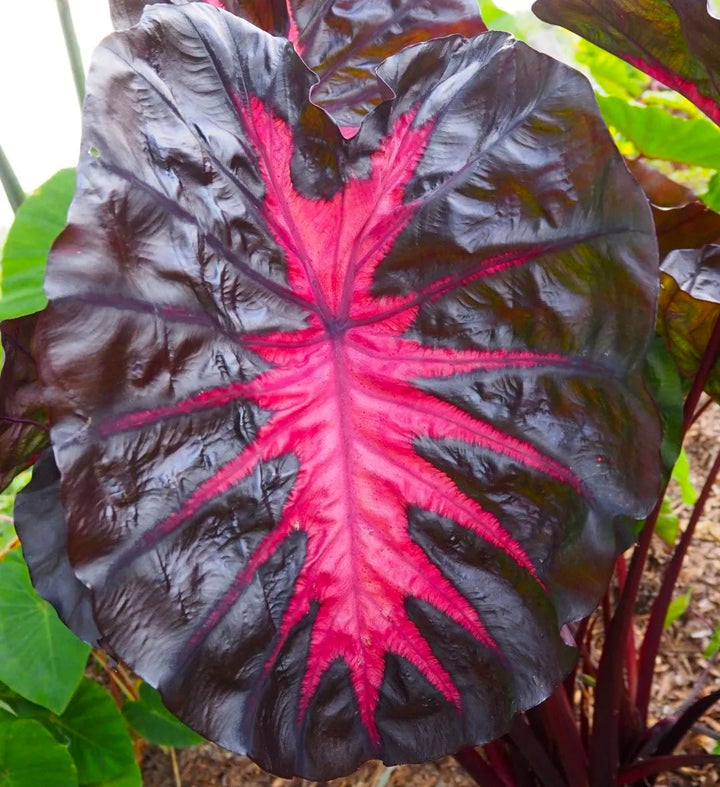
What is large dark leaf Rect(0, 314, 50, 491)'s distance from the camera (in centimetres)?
65

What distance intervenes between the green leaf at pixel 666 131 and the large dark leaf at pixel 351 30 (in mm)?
297

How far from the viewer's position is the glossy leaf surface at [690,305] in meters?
0.64

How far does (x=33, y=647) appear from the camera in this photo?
914mm

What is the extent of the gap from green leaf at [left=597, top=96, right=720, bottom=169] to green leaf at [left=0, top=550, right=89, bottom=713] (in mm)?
1013

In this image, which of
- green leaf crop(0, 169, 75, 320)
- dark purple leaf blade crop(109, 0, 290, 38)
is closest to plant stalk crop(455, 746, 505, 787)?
green leaf crop(0, 169, 75, 320)

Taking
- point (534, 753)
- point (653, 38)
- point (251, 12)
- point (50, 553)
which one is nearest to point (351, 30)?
point (251, 12)

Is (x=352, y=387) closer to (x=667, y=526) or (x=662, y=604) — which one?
(x=662, y=604)

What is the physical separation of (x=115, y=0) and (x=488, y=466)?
66cm

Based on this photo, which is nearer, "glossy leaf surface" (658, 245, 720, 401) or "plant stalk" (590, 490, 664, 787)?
"glossy leaf surface" (658, 245, 720, 401)

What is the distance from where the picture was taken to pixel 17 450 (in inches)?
27.9

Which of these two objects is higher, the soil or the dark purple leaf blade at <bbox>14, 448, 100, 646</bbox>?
the dark purple leaf blade at <bbox>14, 448, 100, 646</bbox>

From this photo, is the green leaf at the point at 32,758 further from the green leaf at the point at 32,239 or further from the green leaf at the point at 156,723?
the green leaf at the point at 32,239

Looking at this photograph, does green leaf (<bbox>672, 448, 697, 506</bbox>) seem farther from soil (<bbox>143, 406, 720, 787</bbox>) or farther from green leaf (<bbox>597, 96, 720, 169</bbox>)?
green leaf (<bbox>597, 96, 720, 169</bbox>)

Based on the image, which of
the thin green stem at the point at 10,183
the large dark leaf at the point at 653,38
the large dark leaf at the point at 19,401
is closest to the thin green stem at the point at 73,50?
the thin green stem at the point at 10,183
